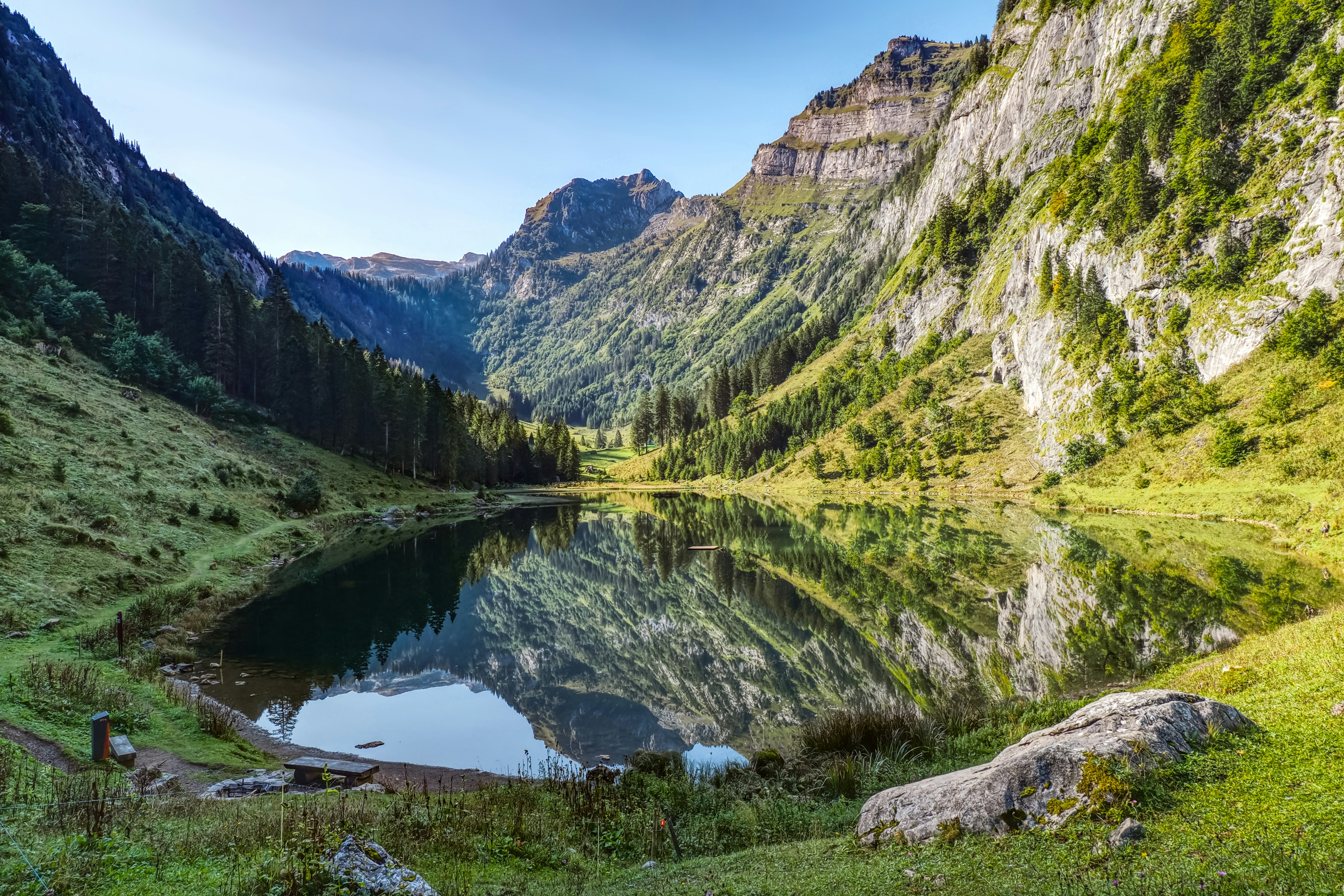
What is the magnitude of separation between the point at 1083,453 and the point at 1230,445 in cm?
2222

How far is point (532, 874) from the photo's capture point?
10312 millimetres

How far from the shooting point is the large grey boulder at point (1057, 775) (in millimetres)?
8305

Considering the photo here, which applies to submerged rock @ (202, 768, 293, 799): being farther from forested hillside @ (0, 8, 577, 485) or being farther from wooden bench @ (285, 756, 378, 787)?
forested hillside @ (0, 8, 577, 485)

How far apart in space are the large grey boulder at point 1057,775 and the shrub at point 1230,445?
59960 mm

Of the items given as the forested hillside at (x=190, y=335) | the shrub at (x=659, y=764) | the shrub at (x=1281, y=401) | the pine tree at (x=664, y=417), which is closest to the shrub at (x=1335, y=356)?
the shrub at (x=1281, y=401)

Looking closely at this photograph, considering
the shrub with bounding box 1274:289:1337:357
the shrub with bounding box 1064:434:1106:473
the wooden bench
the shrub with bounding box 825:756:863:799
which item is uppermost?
the shrub with bounding box 1274:289:1337:357

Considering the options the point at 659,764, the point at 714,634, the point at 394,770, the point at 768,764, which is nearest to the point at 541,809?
the point at 659,764

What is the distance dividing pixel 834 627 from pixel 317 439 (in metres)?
85.9

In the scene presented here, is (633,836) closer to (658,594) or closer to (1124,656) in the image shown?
(1124,656)

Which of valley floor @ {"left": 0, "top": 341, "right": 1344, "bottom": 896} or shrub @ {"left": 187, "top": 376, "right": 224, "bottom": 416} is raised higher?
shrub @ {"left": 187, "top": 376, "right": 224, "bottom": 416}

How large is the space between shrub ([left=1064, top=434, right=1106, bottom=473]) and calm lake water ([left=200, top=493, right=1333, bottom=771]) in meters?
24.1

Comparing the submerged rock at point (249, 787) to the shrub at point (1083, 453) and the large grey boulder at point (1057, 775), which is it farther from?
the shrub at point (1083, 453)

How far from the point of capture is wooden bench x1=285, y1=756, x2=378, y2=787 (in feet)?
51.0

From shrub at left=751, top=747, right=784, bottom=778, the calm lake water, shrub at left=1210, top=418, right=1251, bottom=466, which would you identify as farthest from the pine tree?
shrub at left=751, top=747, right=784, bottom=778
